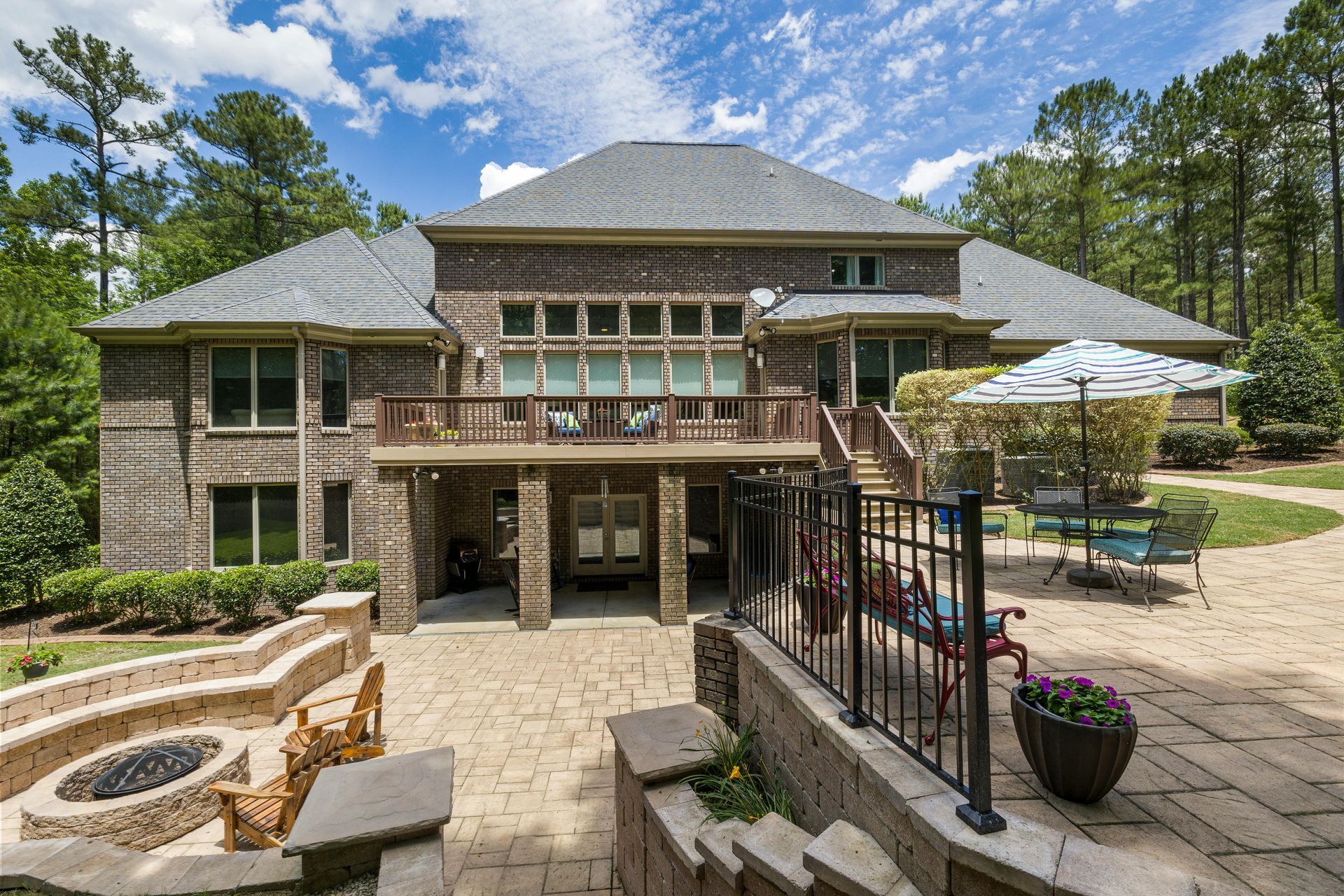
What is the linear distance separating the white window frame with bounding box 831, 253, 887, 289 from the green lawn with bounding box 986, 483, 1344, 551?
254 inches

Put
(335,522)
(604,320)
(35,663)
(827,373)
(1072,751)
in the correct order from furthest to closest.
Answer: (604,320) → (827,373) → (335,522) → (35,663) → (1072,751)

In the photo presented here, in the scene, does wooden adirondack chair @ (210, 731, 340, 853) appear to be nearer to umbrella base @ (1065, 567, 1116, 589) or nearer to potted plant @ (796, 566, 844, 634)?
potted plant @ (796, 566, 844, 634)

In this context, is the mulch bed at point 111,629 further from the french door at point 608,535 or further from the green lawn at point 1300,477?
the green lawn at point 1300,477

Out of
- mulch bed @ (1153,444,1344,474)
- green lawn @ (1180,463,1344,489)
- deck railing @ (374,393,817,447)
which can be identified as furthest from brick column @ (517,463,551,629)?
mulch bed @ (1153,444,1344,474)

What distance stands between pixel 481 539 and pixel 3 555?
9140 mm

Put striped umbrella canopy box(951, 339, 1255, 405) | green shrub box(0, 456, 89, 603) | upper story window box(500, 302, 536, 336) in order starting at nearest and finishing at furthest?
1. striped umbrella canopy box(951, 339, 1255, 405)
2. green shrub box(0, 456, 89, 603)
3. upper story window box(500, 302, 536, 336)

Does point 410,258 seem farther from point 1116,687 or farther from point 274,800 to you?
point 1116,687

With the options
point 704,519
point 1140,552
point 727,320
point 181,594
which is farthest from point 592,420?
point 181,594

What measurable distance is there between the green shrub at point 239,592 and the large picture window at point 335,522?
1.49 metres

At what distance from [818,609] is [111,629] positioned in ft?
45.2

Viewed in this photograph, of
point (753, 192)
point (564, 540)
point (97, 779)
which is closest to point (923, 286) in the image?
point (753, 192)

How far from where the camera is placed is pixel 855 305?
1327 centimetres

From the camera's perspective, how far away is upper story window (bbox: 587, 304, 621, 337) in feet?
45.0

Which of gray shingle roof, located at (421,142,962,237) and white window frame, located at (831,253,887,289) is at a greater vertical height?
gray shingle roof, located at (421,142,962,237)
